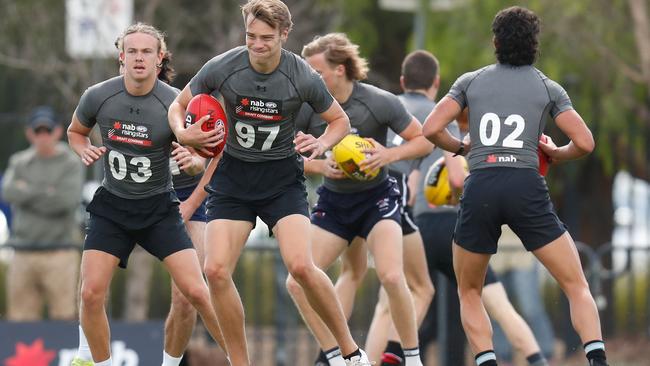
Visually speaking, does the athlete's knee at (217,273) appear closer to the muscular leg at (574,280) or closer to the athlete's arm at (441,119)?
Answer: the athlete's arm at (441,119)

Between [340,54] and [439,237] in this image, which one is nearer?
[340,54]

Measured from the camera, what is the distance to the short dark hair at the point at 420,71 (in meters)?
11.3

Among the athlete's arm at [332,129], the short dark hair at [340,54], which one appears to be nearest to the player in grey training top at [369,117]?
the short dark hair at [340,54]

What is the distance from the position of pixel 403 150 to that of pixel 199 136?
185 centimetres

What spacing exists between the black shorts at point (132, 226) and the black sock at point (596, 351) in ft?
8.40

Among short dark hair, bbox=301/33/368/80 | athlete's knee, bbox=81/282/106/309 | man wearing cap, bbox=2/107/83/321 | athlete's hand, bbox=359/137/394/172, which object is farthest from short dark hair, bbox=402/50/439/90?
man wearing cap, bbox=2/107/83/321

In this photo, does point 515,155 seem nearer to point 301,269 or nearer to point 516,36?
point 516,36

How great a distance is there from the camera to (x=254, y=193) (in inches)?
360

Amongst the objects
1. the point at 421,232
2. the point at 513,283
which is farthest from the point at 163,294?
the point at 421,232

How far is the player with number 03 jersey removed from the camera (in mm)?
8953

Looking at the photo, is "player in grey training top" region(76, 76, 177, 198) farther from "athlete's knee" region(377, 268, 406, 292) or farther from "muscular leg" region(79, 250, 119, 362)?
"athlete's knee" region(377, 268, 406, 292)

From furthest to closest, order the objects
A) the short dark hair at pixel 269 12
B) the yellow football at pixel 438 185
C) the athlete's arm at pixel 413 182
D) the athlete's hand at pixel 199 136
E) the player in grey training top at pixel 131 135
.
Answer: the athlete's arm at pixel 413 182 → the yellow football at pixel 438 185 → the player in grey training top at pixel 131 135 → the short dark hair at pixel 269 12 → the athlete's hand at pixel 199 136

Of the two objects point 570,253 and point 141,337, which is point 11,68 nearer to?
point 141,337

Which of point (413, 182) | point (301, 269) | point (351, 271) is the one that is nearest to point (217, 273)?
point (301, 269)
